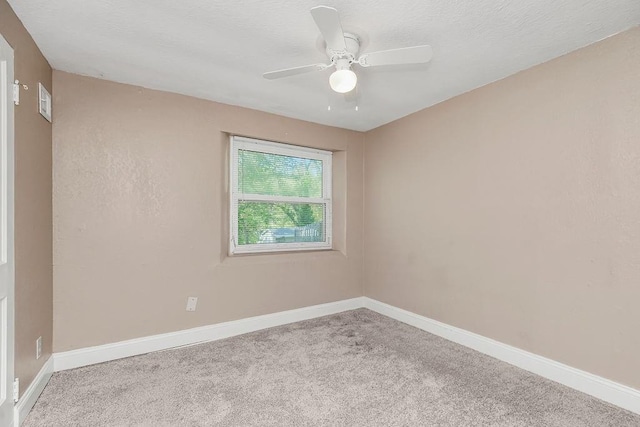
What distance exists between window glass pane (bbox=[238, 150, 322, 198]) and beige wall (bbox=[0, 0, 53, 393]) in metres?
1.57

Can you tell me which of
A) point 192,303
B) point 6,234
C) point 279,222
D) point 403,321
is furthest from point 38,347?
point 403,321

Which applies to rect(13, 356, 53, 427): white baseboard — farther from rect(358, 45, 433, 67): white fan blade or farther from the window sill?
rect(358, 45, 433, 67): white fan blade

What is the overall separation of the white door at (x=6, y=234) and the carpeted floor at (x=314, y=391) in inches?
12.6

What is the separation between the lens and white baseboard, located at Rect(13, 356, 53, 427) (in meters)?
1.65

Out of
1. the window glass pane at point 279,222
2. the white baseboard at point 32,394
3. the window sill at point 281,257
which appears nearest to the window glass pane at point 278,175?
the window glass pane at point 279,222

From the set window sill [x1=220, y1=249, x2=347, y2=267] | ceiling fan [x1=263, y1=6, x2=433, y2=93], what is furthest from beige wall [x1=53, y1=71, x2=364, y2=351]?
ceiling fan [x1=263, y1=6, x2=433, y2=93]

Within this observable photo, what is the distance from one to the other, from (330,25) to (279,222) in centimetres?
237

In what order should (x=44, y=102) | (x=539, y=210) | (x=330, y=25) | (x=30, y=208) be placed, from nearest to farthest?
(x=330, y=25) < (x=30, y=208) < (x=44, y=102) < (x=539, y=210)

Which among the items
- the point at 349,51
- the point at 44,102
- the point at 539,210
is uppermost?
the point at 349,51

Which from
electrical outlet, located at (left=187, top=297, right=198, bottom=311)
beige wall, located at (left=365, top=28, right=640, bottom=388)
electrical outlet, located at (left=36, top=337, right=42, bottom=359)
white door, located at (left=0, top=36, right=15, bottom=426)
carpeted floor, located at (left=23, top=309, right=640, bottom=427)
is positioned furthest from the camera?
electrical outlet, located at (left=187, top=297, right=198, bottom=311)

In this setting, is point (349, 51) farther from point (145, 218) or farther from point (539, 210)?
point (145, 218)

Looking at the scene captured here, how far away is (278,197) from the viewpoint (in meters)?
3.48

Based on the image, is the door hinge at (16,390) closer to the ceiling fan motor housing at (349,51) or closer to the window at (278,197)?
the window at (278,197)

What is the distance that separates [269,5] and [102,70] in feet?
5.08
